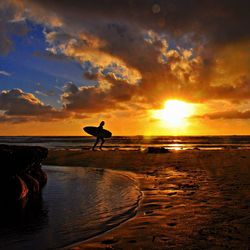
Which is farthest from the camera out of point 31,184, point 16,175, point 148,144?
point 148,144

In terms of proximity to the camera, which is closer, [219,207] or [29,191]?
[219,207]

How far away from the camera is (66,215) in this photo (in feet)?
21.6

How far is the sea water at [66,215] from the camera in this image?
5129mm

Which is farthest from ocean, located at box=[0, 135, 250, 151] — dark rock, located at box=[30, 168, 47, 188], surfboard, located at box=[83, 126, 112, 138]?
dark rock, located at box=[30, 168, 47, 188]

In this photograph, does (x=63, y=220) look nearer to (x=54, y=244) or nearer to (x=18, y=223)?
(x=18, y=223)

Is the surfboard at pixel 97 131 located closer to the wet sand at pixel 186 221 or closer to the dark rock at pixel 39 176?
the dark rock at pixel 39 176

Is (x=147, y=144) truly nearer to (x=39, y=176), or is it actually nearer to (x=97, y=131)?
(x=97, y=131)

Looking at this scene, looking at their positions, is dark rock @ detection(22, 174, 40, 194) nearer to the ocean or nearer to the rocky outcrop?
the rocky outcrop

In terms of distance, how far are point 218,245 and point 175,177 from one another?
782cm

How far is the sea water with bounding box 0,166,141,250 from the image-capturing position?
5129 millimetres

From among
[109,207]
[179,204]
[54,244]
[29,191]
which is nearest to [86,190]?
[29,191]

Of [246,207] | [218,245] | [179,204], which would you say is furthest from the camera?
[179,204]

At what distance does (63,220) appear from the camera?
6.20 meters

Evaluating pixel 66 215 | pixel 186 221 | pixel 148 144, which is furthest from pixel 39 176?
pixel 148 144
